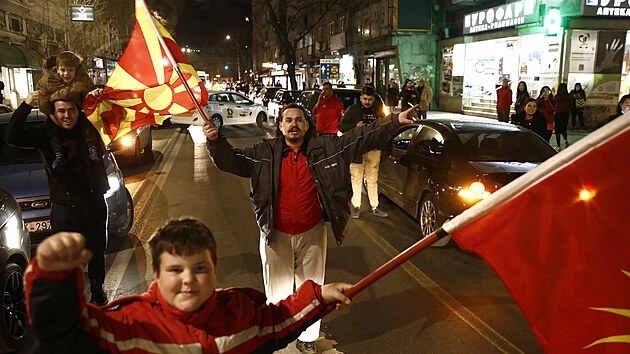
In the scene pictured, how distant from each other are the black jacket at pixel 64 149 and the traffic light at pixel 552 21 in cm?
1710

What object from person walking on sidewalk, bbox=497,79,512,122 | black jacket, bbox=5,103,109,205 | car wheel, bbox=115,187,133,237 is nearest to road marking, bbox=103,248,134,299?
car wheel, bbox=115,187,133,237

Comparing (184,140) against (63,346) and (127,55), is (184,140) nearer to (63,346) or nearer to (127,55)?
(127,55)

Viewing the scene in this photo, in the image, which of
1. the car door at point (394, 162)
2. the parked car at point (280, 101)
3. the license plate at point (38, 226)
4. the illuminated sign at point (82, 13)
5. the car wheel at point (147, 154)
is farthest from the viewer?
the illuminated sign at point (82, 13)

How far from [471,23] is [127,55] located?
22546 millimetres

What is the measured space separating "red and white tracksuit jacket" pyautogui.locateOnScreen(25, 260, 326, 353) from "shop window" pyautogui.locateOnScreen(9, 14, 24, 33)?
104 ft

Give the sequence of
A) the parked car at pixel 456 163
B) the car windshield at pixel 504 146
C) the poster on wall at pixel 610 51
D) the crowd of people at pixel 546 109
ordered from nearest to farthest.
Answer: the parked car at pixel 456 163
the car windshield at pixel 504 146
the crowd of people at pixel 546 109
the poster on wall at pixel 610 51

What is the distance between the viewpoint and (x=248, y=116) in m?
23.9

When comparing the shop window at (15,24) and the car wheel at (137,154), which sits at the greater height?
the shop window at (15,24)

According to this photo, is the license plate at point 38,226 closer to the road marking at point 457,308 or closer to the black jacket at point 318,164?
the black jacket at point 318,164

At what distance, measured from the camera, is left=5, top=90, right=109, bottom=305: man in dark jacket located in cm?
431

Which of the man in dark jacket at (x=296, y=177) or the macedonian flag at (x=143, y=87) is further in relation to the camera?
the macedonian flag at (x=143, y=87)

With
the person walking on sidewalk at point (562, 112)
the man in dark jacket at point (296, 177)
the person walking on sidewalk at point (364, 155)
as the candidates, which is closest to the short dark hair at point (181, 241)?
the man in dark jacket at point (296, 177)

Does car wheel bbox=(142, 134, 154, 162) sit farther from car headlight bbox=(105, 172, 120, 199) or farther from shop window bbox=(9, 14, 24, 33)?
shop window bbox=(9, 14, 24, 33)

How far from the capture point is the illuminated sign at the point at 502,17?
1970 centimetres
